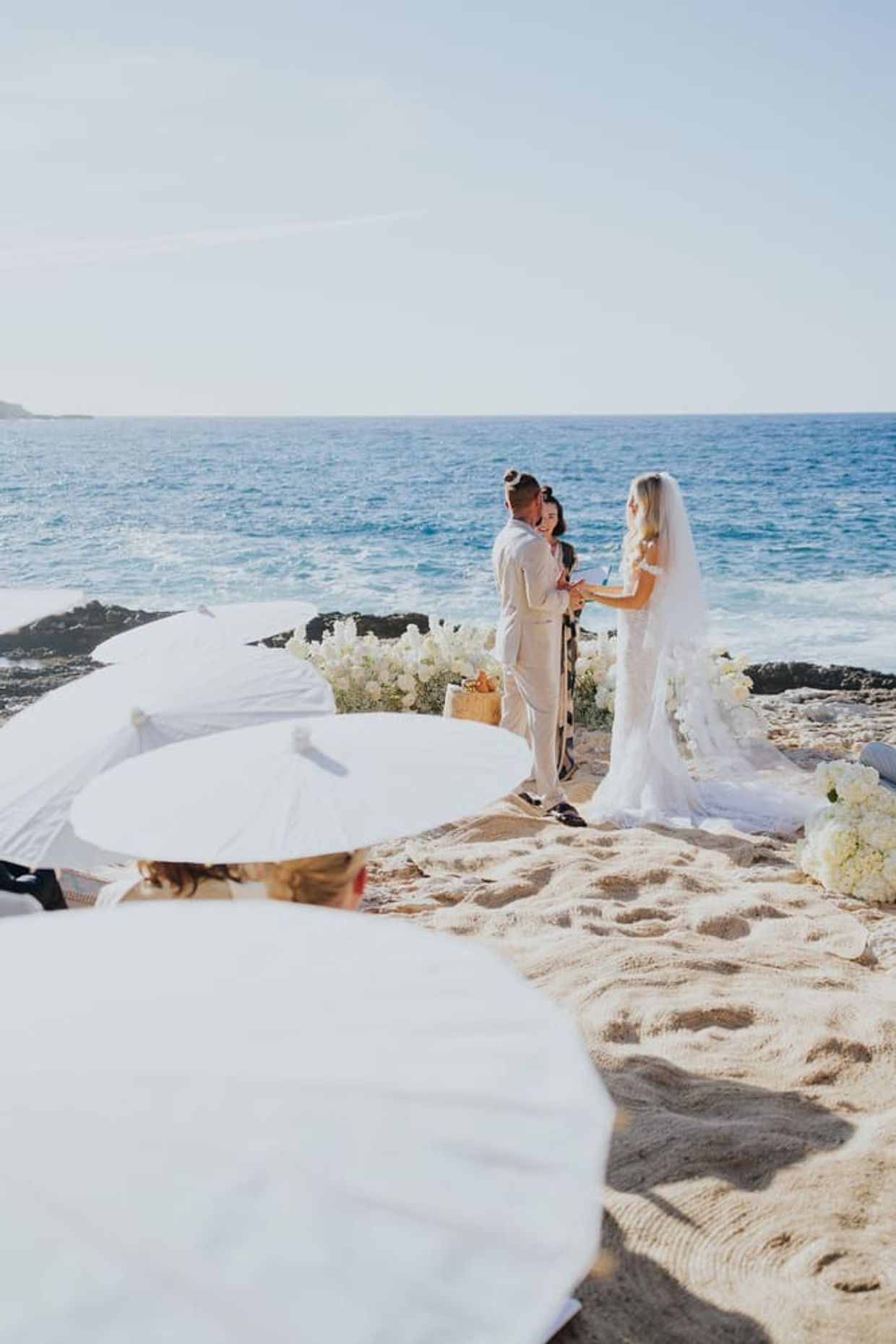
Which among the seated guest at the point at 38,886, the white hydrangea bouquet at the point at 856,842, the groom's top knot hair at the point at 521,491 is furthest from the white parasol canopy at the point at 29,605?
the white hydrangea bouquet at the point at 856,842

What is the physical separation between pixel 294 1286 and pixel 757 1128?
3.01 metres

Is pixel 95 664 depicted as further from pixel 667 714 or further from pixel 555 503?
pixel 667 714

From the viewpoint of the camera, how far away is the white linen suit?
7.80 m

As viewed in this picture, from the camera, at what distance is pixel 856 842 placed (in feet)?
20.8

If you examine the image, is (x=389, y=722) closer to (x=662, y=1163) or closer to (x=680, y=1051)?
(x=662, y=1163)

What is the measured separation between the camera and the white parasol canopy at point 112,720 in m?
3.34

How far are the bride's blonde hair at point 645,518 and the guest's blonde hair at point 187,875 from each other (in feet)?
15.9

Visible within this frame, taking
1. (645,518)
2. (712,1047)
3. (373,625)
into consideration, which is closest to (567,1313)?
(712,1047)

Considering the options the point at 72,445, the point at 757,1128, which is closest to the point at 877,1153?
the point at 757,1128

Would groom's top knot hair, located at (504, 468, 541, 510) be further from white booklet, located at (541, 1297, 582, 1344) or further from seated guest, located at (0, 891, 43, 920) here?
white booklet, located at (541, 1297, 582, 1344)

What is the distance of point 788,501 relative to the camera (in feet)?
137

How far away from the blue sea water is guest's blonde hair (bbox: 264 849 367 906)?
45.2 ft

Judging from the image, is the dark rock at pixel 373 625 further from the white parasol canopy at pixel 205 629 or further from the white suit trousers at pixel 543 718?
the white parasol canopy at pixel 205 629

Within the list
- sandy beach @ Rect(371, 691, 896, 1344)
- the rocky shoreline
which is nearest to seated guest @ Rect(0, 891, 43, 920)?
sandy beach @ Rect(371, 691, 896, 1344)
